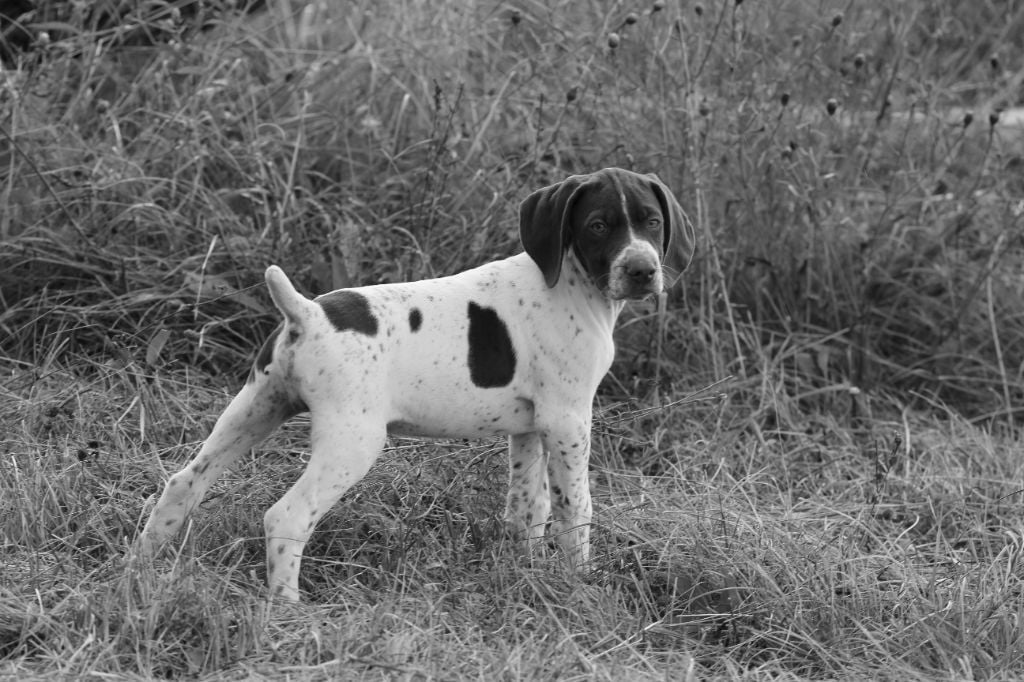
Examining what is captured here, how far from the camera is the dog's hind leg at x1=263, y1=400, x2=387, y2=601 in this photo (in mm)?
3688

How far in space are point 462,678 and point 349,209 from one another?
2.91 metres

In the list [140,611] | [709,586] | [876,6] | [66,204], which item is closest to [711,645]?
[709,586]

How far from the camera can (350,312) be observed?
12.5 feet

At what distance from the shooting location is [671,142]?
6.25m

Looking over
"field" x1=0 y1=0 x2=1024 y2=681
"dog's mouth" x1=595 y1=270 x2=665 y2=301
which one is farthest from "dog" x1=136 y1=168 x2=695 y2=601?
"field" x1=0 y1=0 x2=1024 y2=681

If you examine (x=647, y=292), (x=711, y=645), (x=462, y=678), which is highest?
(x=647, y=292)

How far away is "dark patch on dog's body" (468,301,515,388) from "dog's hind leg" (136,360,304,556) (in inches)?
19.8

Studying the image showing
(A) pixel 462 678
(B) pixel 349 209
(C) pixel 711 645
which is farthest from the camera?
(B) pixel 349 209

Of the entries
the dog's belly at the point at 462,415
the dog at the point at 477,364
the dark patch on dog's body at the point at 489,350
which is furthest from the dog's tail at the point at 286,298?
the dark patch on dog's body at the point at 489,350

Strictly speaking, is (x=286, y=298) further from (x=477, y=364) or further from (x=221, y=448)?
(x=477, y=364)

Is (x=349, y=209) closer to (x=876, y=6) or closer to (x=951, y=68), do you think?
(x=876, y=6)

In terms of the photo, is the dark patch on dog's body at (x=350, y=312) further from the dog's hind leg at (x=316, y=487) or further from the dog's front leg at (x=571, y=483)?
the dog's front leg at (x=571, y=483)

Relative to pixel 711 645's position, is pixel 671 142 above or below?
above

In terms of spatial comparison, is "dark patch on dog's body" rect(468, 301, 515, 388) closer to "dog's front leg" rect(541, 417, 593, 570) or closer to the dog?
the dog
